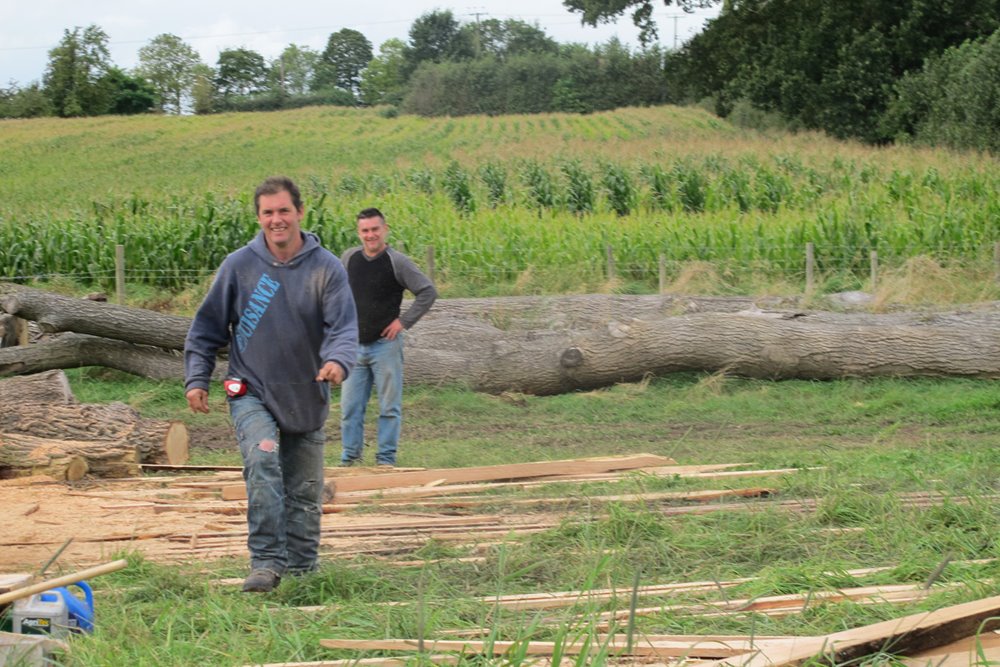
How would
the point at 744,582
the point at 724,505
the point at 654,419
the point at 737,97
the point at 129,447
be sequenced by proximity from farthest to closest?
the point at 737,97, the point at 654,419, the point at 129,447, the point at 724,505, the point at 744,582

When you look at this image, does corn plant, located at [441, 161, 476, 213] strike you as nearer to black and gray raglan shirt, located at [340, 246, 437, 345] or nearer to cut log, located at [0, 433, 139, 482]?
black and gray raglan shirt, located at [340, 246, 437, 345]

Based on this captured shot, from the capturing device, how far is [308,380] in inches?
213

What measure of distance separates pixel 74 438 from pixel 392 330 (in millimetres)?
2702

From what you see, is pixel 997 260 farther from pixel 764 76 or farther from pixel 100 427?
pixel 764 76

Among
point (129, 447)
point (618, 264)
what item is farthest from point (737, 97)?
point (129, 447)

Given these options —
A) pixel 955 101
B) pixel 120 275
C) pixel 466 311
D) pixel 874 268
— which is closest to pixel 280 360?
pixel 466 311

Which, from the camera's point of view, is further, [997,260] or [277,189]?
[997,260]

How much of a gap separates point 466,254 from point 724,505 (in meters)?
11.7

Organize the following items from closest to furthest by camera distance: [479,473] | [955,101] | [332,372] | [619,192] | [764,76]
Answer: [332,372] < [479,473] < [619,192] < [955,101] < [764,76]

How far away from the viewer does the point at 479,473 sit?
802 cm

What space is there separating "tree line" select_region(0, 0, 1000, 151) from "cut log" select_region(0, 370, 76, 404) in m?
31.1

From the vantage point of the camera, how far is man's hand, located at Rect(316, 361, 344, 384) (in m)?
5.21

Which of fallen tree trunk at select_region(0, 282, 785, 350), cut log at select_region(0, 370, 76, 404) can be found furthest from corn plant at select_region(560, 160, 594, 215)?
cut log at select_region(0, 370, 76, 404)

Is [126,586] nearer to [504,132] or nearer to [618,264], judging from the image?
[618,264]
